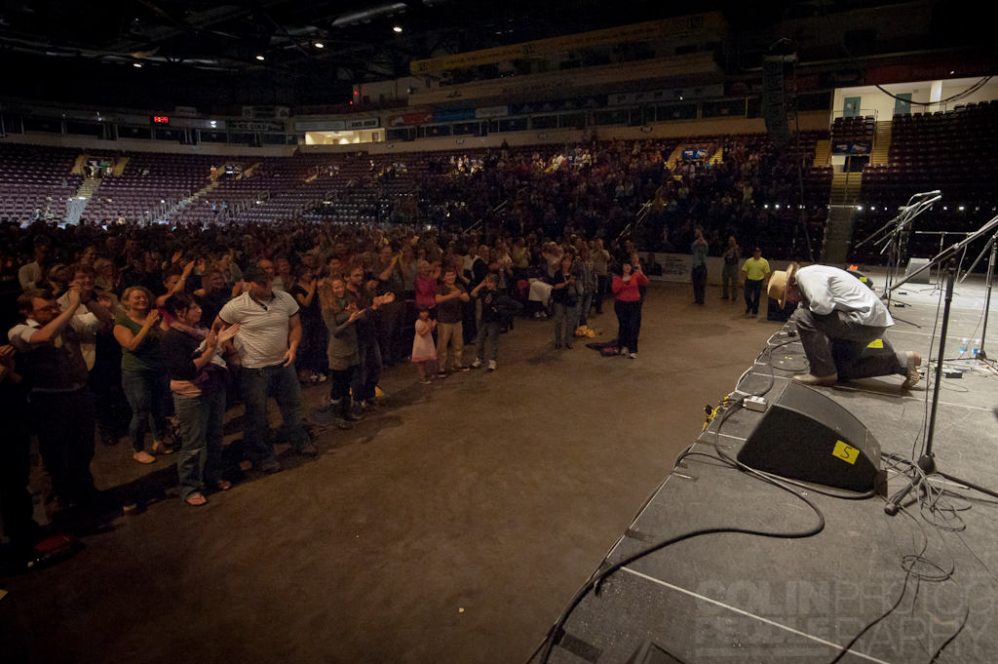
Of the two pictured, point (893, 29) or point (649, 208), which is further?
point (893, 29)

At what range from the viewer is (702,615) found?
2084 millimetres

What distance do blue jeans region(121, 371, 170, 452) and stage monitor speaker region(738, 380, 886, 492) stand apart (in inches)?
196

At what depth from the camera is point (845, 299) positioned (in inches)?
177

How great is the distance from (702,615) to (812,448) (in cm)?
144

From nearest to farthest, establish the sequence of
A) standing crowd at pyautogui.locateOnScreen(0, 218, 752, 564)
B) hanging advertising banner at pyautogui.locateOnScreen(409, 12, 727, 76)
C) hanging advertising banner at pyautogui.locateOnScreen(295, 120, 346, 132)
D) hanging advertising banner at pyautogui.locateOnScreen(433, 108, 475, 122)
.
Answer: standing crowd at pyautogui.locateOnScreen(0, 218, 752, 564), hanging advertising banner at pyautogui.locateOnScreen(409, 12, 727, 76), hanging advertising banner at pyautogui.locateOnScreen(433, 108, 475, 122), hanging advertising banner at pyautogui.locateOnScreen(295, 120, 346, 132)

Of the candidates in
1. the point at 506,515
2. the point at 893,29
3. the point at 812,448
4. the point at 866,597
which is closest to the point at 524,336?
the point at 506,515

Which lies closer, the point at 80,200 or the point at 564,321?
the point at 564,321

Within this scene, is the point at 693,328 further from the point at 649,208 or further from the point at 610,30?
the point at 610,30

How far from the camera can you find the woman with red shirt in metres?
7.96

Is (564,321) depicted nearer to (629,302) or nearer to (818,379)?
(629,302)

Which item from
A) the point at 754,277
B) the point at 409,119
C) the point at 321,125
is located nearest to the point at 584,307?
the point at 754,277

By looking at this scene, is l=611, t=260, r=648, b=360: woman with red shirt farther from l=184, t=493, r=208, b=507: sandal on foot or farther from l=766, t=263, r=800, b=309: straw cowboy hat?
l=184, t=493, r=208, b=507: sandal on foot

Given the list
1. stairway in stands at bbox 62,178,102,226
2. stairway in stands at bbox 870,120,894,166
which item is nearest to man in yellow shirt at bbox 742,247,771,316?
stairway in stands at bbox 870,120,894,166

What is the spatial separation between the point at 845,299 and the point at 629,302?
375cm
